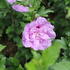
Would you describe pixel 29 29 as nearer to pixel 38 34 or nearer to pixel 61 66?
pixel 38 34

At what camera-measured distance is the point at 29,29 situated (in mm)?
1782

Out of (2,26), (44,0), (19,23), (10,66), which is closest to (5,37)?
(2,26)

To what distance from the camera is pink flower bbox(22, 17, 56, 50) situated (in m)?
1.76

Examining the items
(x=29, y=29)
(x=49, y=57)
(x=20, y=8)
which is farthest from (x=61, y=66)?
(x=20, y=8)

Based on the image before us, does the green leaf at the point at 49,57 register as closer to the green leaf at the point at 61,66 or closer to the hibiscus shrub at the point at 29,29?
the green leaf at the point at 61,66

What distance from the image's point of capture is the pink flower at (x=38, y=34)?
1762 millimetres

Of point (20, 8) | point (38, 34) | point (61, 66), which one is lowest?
point (38, 34)

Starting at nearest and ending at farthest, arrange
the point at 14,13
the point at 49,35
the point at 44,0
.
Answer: the point at 49,35, the point at 14,13, the point at 44,0

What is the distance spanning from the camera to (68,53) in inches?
74.1

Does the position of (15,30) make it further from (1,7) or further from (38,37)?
(38,37)

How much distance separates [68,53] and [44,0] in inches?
53.4

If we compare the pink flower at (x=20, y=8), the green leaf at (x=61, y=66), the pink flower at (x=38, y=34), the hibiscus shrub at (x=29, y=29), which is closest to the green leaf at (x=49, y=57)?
the green leaf at (x=61, y=66)

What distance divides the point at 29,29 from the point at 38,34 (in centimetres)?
9

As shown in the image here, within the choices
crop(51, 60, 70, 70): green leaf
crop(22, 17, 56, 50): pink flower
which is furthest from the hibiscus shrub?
crop(51, 60, 70, 70): green leaf
